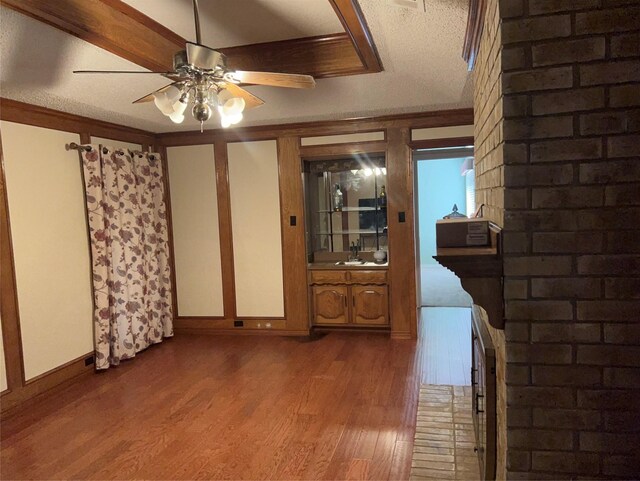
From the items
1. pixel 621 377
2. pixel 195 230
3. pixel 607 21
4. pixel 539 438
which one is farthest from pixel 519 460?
pixel 195 230

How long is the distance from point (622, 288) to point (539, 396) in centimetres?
44

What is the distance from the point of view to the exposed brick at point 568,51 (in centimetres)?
139

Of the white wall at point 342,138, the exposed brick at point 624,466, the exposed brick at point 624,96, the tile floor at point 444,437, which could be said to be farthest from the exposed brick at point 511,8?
the white wall at point 342,138

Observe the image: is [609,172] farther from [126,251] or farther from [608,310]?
[126,251]

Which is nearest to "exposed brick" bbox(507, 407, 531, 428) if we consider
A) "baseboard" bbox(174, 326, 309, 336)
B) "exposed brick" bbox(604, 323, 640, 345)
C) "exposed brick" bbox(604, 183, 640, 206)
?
"exposed brick" bbox(604, 323, 640, 345)

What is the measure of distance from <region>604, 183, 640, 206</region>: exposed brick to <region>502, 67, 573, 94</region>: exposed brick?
0.36 metres

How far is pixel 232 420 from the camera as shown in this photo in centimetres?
310

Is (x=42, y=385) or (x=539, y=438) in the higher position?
(x=539, y=438)

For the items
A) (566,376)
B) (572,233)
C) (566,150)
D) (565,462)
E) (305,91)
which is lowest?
(565,462)

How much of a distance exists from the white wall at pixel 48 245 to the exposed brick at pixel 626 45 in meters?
3.75

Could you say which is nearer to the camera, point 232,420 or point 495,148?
point 495,148

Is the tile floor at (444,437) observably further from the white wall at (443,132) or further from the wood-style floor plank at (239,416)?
the white wall at (443,132)

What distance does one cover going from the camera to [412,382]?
3.58 metres

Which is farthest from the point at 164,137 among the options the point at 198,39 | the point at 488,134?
the point at 488,134
